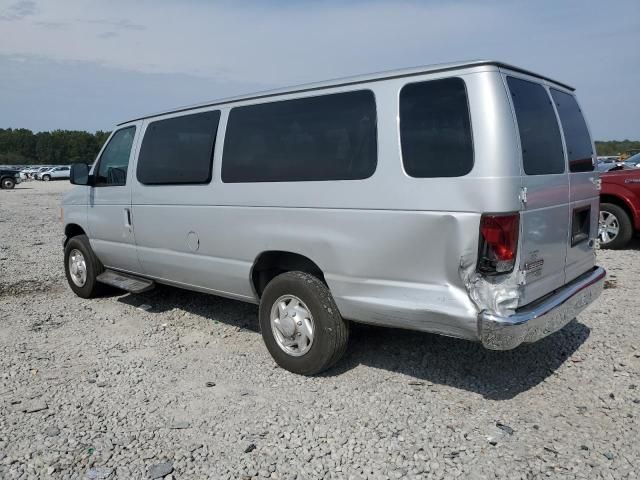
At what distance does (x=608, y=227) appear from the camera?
877cm

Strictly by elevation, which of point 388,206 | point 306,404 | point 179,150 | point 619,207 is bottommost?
point 306,404

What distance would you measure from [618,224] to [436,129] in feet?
21.8

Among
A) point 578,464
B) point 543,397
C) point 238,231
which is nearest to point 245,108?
point 238,231

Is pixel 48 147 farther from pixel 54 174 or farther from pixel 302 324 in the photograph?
pixel 302 324

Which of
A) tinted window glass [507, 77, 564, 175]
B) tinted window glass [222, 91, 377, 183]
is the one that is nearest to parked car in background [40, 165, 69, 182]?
tinted window glass [222, 91, 377, 183]

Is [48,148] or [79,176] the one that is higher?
[48,148]

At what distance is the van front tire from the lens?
20.7 ft

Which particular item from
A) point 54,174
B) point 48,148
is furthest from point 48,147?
point 54,174

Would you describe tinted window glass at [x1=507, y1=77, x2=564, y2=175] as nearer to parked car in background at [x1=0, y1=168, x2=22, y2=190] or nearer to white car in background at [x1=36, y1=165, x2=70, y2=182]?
parked car in background at [x1=0, y1=168, x2=22, y2=190]

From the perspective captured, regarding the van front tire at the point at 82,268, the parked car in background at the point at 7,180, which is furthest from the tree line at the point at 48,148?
the van front tire at the point at 82,268

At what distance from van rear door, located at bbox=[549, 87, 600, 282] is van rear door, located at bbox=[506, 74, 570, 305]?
14cm

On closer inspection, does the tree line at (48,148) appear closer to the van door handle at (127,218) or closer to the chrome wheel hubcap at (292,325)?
the van door handle at (127,218)

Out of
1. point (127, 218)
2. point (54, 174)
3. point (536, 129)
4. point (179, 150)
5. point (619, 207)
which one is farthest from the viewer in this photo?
point (54, 174)

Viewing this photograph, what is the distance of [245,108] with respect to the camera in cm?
447
